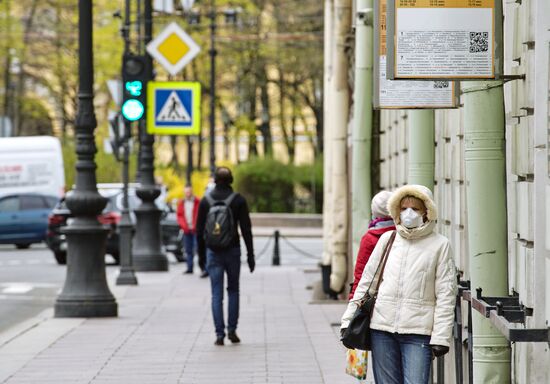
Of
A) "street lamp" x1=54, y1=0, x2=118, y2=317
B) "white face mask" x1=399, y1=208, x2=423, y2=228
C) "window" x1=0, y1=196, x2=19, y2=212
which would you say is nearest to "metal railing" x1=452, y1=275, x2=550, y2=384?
"white face mask" x1=399, y1=208, x2=423, y2=228

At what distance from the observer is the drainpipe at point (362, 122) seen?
50.1 ft

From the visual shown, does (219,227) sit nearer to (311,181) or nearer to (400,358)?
(400,358)

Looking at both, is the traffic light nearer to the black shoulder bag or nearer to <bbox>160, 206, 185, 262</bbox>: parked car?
<bbox>160, 206, 185, 262</bbox>: parked car

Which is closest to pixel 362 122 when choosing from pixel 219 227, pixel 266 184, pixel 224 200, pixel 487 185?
pixel 224 200

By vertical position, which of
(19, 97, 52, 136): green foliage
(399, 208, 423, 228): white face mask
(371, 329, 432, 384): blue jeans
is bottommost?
(371, 329, 432, 384): blue jeans

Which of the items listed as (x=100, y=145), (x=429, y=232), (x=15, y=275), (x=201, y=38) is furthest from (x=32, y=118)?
(x=429, y=232)

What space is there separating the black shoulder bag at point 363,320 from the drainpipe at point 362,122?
782 centimetres

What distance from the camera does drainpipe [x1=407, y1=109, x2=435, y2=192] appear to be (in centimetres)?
1051

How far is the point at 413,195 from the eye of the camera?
7344 millimetres

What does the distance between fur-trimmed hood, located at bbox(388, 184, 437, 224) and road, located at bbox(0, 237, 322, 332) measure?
982 cm

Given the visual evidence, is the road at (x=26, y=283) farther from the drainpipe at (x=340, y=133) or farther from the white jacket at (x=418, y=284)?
the white jacket at (x=418, y=284)

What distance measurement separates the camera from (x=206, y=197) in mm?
14359

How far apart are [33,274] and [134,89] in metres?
7.78

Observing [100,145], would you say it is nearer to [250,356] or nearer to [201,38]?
[201,38]
